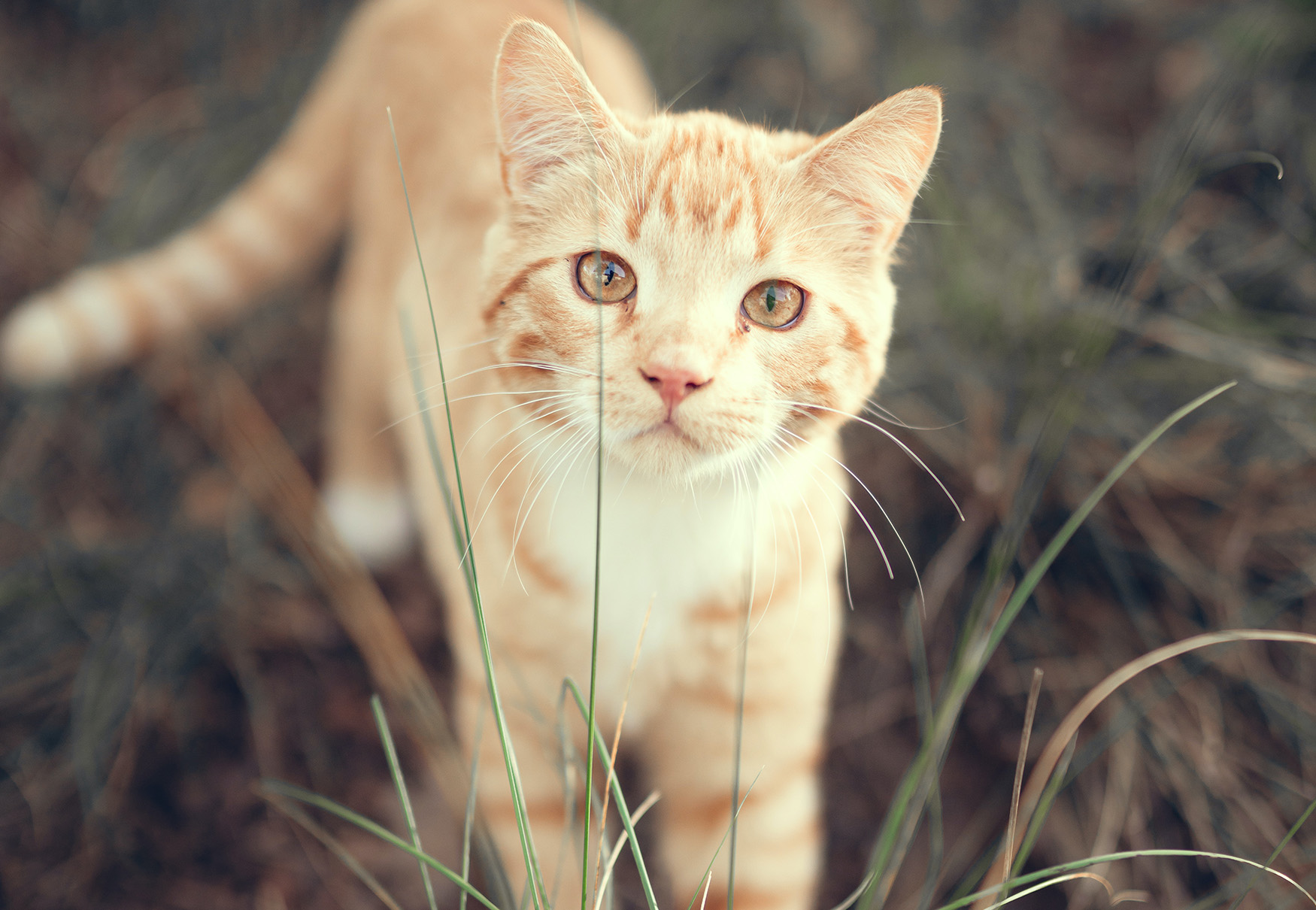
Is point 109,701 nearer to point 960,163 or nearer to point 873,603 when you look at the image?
point 873,603

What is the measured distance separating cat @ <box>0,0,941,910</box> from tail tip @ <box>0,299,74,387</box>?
908mm

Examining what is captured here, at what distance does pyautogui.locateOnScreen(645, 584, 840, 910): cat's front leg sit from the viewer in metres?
1.36

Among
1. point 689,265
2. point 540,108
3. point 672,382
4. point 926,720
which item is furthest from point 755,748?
point 540,108

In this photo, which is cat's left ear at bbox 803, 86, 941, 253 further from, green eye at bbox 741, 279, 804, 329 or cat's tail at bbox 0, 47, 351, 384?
cat's tail at bbox 0, 47, 351, 384

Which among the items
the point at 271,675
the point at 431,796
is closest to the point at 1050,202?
the point at 431,796

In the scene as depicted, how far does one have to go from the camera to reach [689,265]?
1.13 m

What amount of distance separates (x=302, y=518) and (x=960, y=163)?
217cm

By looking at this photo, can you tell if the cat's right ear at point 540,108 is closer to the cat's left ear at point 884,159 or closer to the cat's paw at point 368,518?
the cat's left ear at point 884,159

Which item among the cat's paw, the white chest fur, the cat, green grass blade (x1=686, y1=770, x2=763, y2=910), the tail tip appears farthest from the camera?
the cat's paw

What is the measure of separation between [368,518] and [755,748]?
61.2 inches

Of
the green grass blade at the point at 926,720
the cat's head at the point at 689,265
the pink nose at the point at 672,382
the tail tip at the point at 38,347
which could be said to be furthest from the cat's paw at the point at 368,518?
the pink nose at the point at 672,382

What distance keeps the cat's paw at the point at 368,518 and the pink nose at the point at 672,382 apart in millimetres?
1698

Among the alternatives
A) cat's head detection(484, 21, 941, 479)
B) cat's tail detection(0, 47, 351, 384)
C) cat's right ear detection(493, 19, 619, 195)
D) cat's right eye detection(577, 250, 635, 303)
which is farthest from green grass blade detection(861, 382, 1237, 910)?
cat's tail detection(0, 47, 351, 384)

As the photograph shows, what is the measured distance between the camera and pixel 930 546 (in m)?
2.16
